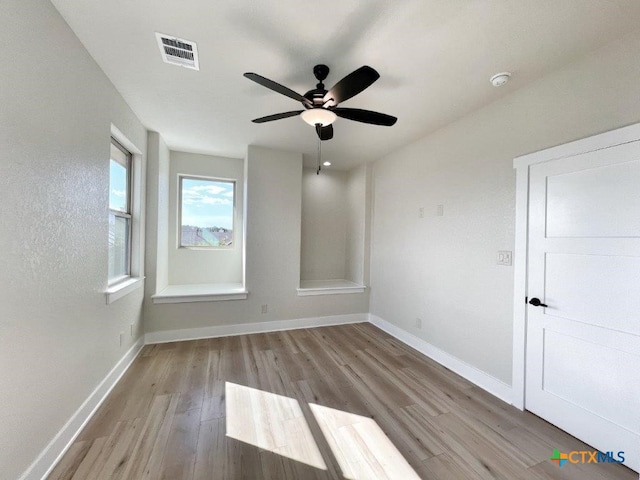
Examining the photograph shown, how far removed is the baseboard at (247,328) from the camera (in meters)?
3.45

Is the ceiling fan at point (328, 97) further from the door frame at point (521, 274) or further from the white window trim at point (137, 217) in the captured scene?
the white window trim at point (137, 217)

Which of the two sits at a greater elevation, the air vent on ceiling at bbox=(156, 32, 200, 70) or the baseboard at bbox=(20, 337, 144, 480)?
the air vent on ceiling at bbox=(156, 32, 200, 70)

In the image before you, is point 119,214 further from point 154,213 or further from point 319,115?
point 319,115

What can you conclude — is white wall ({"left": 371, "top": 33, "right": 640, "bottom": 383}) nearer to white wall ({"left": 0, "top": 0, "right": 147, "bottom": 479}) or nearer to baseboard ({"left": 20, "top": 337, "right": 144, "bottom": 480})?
white wall ({"left": 0, "top": 0, "right": 147, "bottom": 479})

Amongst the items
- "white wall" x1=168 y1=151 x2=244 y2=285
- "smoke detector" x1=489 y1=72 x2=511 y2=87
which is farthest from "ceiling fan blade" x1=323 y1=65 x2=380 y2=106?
"white wall" x1=168 y1=151 x2=244 y2=285

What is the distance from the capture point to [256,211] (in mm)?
3850

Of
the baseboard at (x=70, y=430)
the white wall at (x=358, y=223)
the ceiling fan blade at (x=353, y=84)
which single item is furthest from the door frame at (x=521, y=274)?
the baseboard at (x=70, y=430)

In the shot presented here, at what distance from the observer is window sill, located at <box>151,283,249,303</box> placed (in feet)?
11.3

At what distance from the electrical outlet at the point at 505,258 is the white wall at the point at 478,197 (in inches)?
1.8

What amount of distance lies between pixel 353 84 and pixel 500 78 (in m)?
1.30

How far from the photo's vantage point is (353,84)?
1.63 metres

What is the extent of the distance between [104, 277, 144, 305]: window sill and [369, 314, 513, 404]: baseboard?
3.34m

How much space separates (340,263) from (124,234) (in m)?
3.43

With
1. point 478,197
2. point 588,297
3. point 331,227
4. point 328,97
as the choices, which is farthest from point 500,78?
point 331,227
